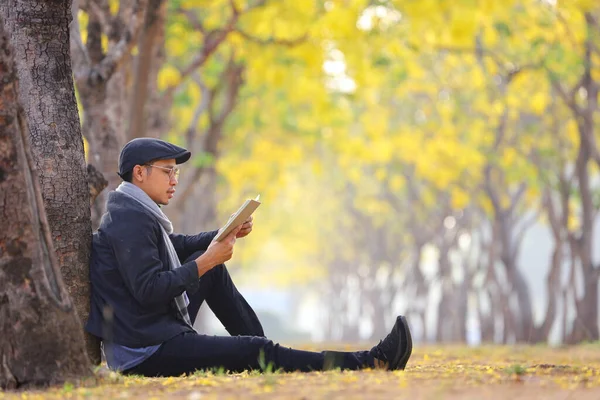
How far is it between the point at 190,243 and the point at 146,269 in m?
0.98

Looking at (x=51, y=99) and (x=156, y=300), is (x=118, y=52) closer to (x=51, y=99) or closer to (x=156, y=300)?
(x=51, y=99)

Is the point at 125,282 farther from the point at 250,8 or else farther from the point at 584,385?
the point at 250,8

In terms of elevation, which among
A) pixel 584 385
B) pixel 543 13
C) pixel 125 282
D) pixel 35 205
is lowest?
pixel 584 385

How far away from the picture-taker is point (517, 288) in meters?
24.0

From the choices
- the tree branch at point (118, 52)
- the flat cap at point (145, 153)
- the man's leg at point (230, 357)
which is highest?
the tree branch at point (118, 52)

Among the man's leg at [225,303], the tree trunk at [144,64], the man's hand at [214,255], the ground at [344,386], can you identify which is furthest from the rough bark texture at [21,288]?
the tree trunk at [144,64]

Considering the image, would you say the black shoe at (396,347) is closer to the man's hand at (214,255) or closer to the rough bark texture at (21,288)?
the man's hand at (214,255)

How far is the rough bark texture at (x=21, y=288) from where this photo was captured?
5949 millimetres

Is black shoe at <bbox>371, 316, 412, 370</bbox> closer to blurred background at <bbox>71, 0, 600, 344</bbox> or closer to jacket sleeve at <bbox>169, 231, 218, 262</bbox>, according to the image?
jacket sleeve at <bbox>169, 231, 218, 262</bbox>

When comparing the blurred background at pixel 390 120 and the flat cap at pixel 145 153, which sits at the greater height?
the blurred background at pixel 390 120

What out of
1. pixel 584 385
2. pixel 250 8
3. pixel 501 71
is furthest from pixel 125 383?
pixel 501 71

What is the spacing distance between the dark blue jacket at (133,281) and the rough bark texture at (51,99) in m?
0.46

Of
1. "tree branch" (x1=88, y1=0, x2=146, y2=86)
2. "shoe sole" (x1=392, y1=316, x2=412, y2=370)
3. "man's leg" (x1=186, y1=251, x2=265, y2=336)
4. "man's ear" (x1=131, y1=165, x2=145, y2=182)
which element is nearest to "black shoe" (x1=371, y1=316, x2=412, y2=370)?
"shoe sole" (x1=392, y1=316, x2=412, y2=370)

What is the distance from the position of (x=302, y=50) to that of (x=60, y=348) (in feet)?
37.5
